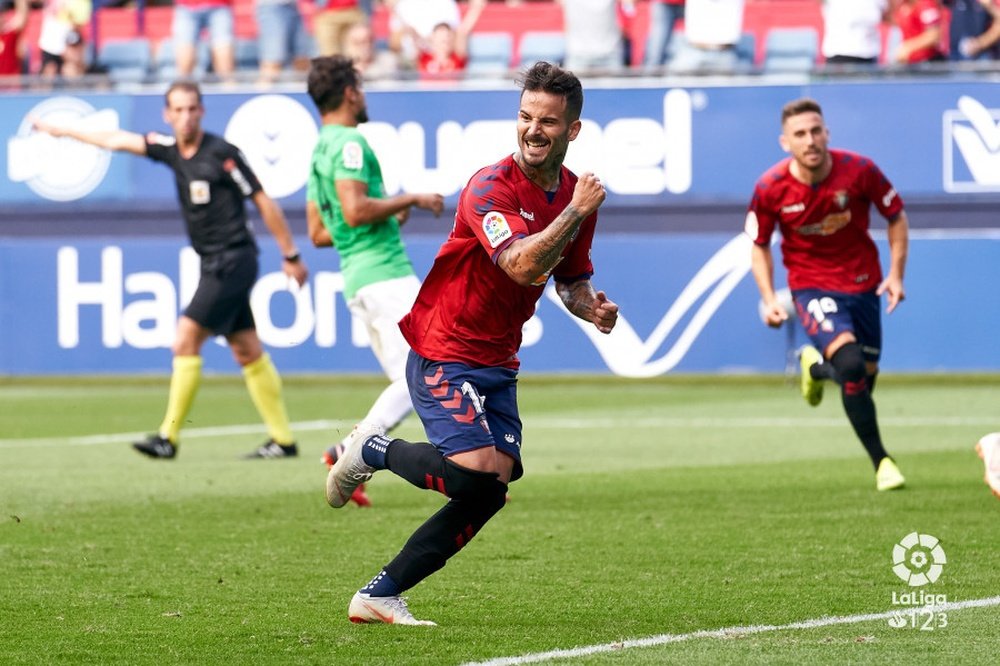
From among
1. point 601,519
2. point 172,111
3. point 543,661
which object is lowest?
point 601,519

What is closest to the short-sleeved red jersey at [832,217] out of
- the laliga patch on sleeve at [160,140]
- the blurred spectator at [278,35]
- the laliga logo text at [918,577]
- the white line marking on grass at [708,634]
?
the laliga logo text at [918,577]

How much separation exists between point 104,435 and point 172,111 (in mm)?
3276

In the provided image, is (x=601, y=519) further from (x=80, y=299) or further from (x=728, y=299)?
(x=80, y=299)

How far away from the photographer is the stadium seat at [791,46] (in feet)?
63.7

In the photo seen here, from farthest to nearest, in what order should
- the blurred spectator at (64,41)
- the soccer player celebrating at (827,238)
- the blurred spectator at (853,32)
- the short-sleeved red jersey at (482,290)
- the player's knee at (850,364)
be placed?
1. the blurred spectator at (64,41)
2. the blurred spectator at (853,32)
3. the soccer player celebrating at (827,238)
4. the player's knee at (850,364)
5. the short-sleeved red jersey at (482,290)

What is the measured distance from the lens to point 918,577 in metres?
7.37

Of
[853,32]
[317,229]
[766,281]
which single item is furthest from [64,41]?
[766,281]

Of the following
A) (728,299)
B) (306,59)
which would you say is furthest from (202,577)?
(306,59)

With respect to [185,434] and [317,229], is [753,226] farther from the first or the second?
[185,434]

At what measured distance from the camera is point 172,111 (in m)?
12.2

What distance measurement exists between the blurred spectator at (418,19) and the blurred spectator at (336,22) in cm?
54

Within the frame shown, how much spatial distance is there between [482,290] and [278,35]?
14.4 meters

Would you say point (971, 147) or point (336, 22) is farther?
point (336, 22)

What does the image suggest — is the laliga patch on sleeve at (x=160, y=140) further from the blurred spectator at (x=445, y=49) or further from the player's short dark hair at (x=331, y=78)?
the blurred spectator at (x=445, y=49)
